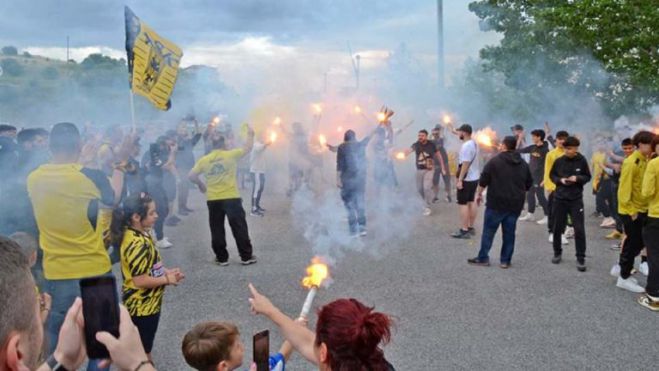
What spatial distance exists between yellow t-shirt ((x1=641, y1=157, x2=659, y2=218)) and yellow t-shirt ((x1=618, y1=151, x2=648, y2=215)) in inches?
17.8

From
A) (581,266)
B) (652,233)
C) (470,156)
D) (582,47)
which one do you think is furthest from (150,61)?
(582,47)

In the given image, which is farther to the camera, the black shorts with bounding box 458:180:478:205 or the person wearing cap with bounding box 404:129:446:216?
the person wearing cap with bounding box 404:129:446:216

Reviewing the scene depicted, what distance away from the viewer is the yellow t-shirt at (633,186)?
240 inches

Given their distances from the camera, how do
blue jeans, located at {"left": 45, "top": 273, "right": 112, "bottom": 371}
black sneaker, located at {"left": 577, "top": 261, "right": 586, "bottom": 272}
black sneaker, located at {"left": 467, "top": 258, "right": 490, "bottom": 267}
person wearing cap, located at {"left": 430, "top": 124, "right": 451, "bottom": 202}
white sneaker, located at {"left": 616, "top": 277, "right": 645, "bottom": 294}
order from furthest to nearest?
person wearing cap, located at {"left": 430, "top": 124, "right": 451, "bottom": 202}, black sneaker, located at {"left": 467, "top": 258, "right": 490, "bottom": 267}, black sneaker, located at {"left": 577, "top": 261, "right": 586, "bottom": 272}, white sneaker, located at {"left": 616, "top": 277, "right": 645, "bottom": 294}, blue jeans, located at {"left": 45, "top": 273, "right": 112, "bottom": 371}

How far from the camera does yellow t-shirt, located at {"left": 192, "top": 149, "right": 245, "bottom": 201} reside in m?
7.02

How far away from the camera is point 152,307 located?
3.78 m

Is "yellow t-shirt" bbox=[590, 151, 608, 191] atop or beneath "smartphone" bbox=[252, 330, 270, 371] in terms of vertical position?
atop

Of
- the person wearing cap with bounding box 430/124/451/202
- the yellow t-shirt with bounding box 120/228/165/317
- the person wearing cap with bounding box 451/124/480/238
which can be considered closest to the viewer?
the yellow t-shirt with bounding box 120/228/165/317

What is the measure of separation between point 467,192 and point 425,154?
2.25 metres

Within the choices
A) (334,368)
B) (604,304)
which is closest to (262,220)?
(604,304)

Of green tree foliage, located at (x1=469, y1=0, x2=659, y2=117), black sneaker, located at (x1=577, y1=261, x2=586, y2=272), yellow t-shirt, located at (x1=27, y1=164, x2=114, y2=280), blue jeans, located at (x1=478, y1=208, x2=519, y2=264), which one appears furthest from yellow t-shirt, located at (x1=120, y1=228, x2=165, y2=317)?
green tree foliage, located at (x1=469, y1=0, x2=659, y2=117)

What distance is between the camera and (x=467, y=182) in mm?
8844

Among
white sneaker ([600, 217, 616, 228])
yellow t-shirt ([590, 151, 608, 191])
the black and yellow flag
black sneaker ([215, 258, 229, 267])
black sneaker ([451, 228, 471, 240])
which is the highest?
the black and yellow flag

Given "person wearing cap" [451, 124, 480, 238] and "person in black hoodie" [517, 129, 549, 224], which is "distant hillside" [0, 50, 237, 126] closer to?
"person wearing cap" [451, 124, 480, 238]
